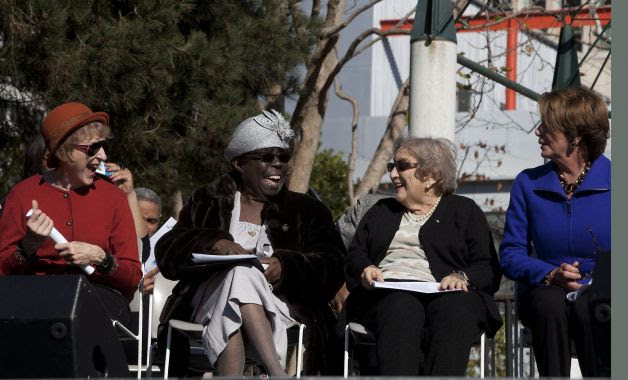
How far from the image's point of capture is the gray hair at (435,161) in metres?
6.25

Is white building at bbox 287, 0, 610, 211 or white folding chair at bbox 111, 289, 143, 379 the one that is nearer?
white folding chair at bbox 111, 289, 143, 379

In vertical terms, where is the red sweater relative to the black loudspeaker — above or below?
above

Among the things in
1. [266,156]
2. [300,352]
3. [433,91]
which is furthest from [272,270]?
[433,91]

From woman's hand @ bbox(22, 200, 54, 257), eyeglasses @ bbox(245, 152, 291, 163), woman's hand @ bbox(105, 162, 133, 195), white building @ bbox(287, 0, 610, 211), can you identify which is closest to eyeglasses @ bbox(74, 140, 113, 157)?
woman's hand @ bbox(22, 200, 54, 257)

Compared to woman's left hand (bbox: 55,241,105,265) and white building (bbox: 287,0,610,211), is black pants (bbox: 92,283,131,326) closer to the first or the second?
woman's left hand (bbox: 55,241,105,265)

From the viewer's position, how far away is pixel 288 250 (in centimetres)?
628

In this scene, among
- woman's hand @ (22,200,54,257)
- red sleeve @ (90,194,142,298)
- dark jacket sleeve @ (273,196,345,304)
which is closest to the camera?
woman's hand @ (22,200,54,257)

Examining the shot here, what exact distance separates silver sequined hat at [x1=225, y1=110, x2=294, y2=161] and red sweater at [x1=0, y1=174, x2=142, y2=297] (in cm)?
66

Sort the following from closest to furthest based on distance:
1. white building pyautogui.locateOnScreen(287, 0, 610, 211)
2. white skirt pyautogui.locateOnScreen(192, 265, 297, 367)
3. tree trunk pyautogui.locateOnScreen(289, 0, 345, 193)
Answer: white skirt pyautogui.locateOnScreen(192, 265, 297, 367) → tree trunk pyautogui.locateOnScreen(289, 0, 345, 193) → white building pyautogui.locateOnScreen(287, 0, 610, 211)

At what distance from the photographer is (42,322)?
182 inches

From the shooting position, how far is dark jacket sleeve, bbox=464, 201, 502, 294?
6008mm

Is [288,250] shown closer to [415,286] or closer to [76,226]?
[415,286]

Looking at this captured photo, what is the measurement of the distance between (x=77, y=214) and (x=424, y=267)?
168 centimetres

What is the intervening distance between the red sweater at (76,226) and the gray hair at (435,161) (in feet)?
4.72
